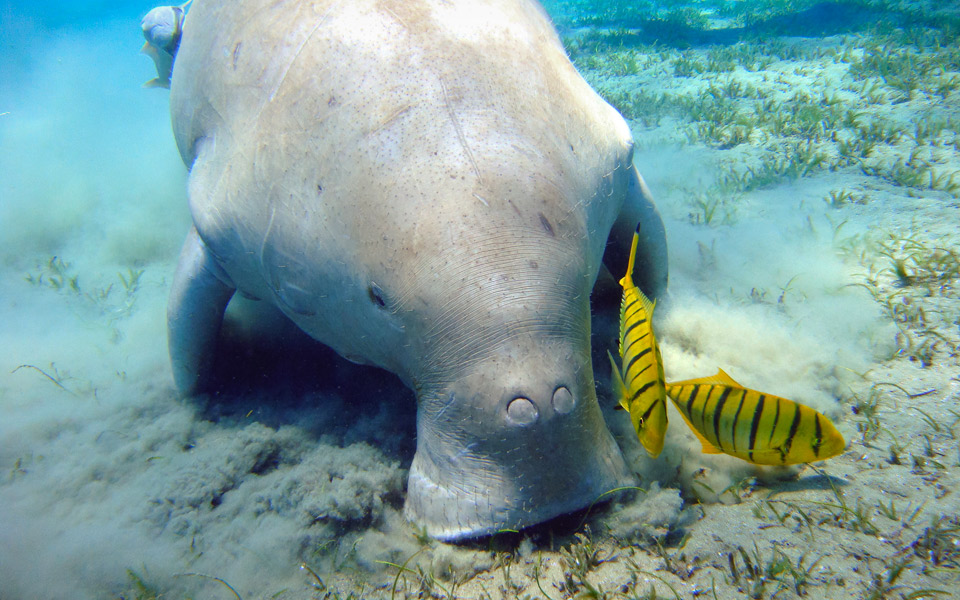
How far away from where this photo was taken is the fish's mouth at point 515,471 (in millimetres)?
1725

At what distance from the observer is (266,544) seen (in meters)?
2.28

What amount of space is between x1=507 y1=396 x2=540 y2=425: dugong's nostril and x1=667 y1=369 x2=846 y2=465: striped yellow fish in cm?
62

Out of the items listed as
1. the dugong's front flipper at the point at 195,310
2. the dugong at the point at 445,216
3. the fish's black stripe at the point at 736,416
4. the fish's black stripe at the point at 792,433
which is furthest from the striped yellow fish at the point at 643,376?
the dugong's front flipper at the point at 195,310

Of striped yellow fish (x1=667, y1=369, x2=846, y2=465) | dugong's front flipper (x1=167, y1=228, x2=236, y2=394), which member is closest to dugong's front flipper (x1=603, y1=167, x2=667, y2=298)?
striped yellow fish (x1=667, y1=369, x2=846, y2=465)

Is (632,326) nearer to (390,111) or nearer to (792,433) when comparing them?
(792,433)

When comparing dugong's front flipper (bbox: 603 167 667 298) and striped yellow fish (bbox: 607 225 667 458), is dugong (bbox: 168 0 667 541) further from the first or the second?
dugong's front flipper (bbox: 603 167 667 298)

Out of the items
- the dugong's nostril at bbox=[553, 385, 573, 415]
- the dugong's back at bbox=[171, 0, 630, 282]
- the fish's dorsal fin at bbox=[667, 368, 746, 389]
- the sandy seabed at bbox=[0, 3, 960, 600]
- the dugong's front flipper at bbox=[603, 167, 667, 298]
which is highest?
the dugong's back at bbox=[171, 0, 630, 282]

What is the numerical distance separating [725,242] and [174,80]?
4.97 metres

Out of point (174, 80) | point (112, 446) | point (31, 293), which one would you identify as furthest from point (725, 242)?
point (31, 293)

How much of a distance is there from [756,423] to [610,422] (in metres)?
0.95

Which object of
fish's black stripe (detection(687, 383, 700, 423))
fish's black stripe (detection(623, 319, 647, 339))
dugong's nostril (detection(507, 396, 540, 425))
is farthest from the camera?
fish's black stripe (detection(687, 383, 700, 423))

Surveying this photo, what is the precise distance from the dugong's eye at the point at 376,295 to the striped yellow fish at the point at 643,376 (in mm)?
882

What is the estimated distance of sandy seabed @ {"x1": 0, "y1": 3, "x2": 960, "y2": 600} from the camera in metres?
1.99

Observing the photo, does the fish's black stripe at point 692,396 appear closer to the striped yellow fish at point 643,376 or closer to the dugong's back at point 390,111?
the striped yellow fish at point 643,376
